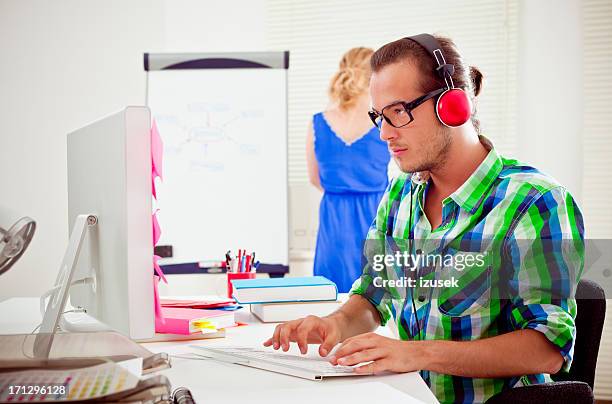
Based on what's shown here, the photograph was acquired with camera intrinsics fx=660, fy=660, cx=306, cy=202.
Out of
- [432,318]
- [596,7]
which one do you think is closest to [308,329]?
[432,318]

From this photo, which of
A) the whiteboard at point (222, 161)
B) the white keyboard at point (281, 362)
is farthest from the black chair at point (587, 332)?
the whiteboard at point (222, 161)

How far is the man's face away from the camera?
4.39 feet

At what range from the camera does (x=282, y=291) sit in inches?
59.5

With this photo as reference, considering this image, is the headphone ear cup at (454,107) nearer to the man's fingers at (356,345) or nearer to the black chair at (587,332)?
the black chair at (587,332)

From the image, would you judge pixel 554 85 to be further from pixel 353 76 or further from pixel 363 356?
pixel 363 356

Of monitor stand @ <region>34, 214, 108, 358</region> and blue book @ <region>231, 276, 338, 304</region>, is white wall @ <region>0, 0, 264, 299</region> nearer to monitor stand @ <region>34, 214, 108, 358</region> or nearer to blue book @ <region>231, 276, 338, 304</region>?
blue book @ <region>231, 276, 338, 304</region>

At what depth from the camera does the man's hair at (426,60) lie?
134cm

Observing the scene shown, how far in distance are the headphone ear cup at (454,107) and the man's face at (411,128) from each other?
0.11 feet

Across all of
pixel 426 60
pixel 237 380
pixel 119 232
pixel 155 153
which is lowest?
pixel 237 380

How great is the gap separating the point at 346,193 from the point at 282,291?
160 cm

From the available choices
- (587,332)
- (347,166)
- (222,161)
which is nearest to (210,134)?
(222,161)

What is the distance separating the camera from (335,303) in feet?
5.04

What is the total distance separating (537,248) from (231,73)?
2.19 meters

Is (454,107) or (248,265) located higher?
(454,107)
